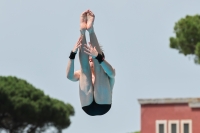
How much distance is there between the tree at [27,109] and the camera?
66.6 metres

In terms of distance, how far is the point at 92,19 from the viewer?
13680mm

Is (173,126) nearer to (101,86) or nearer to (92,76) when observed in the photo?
(92,76)

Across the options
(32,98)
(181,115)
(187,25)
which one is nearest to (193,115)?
(181,115)

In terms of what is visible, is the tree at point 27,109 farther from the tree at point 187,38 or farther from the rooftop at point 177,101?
the tree at point 187,38

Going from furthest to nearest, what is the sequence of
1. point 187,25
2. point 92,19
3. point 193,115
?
point 187,25
point 193,115
point 92,19

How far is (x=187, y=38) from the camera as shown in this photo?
65250mm

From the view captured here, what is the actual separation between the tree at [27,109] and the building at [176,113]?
8.57 metres

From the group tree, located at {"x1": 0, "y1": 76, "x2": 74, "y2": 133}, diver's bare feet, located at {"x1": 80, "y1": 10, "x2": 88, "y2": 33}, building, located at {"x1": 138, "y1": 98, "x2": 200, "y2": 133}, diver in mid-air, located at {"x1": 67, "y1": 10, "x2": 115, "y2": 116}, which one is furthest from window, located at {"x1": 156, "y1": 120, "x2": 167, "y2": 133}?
diver's bare feet, located at {"x1": 80, "y1": 10, "x2": 88, "y2": 33}

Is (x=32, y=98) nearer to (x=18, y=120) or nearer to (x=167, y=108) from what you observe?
(x=18, y=120)

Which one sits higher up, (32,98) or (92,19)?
(32,98)

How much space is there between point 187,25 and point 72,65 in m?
52.3

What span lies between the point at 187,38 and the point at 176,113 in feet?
19.4

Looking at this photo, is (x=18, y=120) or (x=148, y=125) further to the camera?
(x=18, y=120)

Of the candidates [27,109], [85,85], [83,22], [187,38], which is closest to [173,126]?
[187,38]
